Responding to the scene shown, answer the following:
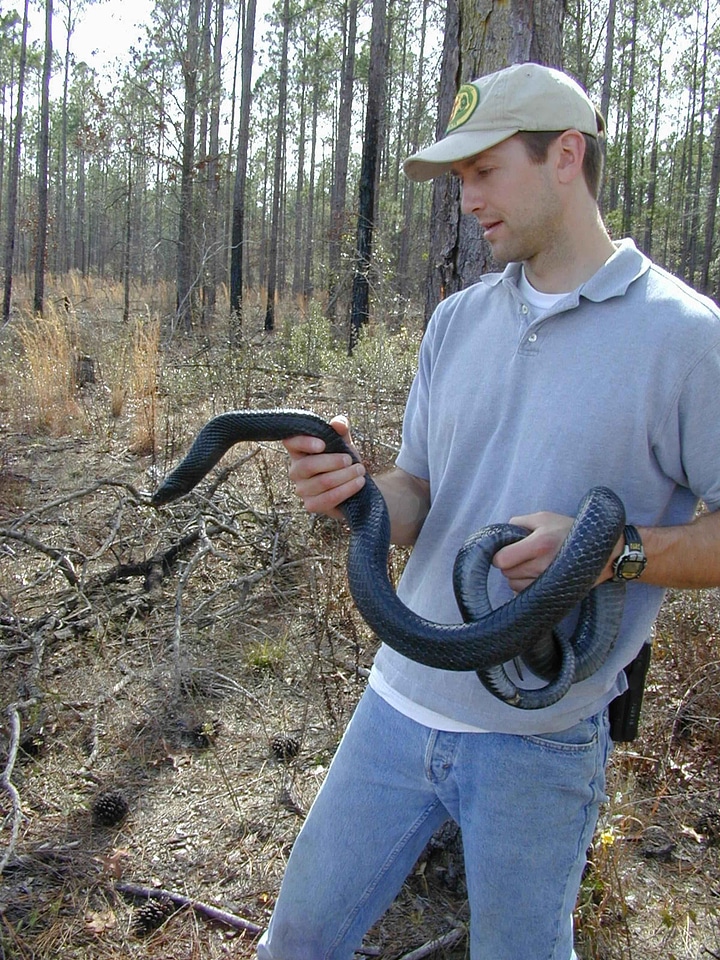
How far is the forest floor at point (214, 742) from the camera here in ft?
7.66

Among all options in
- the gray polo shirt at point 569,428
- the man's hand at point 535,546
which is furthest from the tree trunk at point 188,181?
the man's hand at point 535,546

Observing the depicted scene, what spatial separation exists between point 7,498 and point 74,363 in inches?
130

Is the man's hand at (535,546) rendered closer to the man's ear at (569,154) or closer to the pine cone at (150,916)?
the man's ear at (569,154)

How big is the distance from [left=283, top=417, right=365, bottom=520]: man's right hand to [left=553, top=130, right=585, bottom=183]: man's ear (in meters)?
0.71

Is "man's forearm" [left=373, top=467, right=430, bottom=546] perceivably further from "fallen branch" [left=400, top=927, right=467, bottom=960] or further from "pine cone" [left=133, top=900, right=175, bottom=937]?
"pine cone" [left=133, top=900, right=175, bottom=937]

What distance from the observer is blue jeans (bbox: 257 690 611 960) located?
58.0 inches

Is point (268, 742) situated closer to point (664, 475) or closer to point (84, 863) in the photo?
point (84, 863)

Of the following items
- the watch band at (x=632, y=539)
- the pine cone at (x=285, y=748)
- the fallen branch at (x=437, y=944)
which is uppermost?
the watch band at (x=632, y=539)

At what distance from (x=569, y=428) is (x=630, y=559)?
275mm

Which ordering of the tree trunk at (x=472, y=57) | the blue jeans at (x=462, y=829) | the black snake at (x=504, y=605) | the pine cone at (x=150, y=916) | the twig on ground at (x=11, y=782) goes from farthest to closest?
the tree trunk at (x=472, y=57)
the twig on ground at (x=11, y=782)
the pine cone at (x=150, y=916)
the blue jeans at (x=462, y=829)
the black snake at (x=504, y=605)

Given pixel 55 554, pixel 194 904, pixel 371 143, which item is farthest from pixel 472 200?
pixel 371 143

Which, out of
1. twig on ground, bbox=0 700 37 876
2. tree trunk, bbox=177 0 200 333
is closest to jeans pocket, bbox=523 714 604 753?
twig on ground, bbox=0 700 37 876

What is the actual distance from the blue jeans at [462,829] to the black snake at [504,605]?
16 cm

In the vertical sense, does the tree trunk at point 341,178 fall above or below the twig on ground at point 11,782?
above
